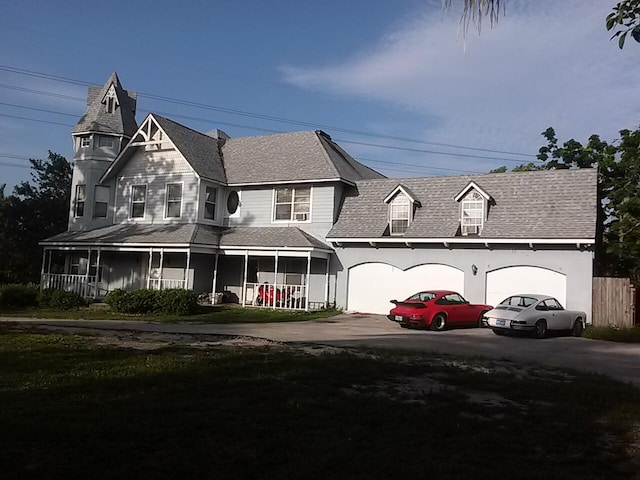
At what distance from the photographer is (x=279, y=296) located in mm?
27406

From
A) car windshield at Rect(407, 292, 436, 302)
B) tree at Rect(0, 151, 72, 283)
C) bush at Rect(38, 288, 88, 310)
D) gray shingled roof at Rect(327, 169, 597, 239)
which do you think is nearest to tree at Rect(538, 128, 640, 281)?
gray shingled roof at Rect(327, 169, 597, 239)

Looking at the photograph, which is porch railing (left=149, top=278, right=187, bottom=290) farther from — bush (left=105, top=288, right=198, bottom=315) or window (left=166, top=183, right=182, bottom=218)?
window (left=166, top=183, right=182, bottom=218)

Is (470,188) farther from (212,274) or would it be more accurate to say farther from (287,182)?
(212,274)

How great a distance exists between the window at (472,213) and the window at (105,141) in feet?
63.2

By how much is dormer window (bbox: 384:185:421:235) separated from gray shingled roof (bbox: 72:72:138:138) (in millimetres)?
15515

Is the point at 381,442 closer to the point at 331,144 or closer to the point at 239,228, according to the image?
the point at 239,228

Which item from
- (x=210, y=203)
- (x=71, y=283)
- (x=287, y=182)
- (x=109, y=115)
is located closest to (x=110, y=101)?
(x=109, y=115)

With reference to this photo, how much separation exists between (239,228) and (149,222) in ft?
15.7

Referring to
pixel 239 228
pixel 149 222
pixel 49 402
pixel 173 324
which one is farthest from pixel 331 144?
pixel 49 402

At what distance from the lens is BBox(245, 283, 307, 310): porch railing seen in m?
26.8

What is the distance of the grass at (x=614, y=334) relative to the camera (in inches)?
744

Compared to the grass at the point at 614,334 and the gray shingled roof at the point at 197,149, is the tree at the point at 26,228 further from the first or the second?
the grass at the point at 614,334

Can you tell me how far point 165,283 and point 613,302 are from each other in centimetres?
1959

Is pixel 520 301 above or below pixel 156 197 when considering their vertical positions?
below
